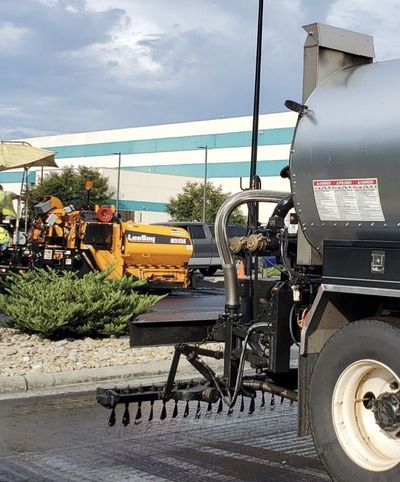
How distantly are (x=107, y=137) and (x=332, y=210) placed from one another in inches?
3254

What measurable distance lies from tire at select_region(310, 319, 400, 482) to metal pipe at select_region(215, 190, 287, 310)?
3.67 feet

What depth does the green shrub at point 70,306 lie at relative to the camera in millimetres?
9672

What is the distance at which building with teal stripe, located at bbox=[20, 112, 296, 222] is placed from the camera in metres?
68.2

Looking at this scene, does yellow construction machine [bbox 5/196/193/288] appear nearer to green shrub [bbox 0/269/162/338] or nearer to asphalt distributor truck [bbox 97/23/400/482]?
green shrub [bbox 0/269/162/338]

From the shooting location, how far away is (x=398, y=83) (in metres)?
4.21

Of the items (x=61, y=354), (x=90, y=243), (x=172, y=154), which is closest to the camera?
(x=61, y=354)

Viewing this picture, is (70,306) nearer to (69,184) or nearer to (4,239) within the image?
(4,239)

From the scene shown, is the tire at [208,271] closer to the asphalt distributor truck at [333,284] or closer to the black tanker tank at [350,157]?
the asphalt distributor truck at [333,284]

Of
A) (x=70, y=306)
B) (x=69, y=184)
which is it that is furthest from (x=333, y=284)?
(x=69, y=184)

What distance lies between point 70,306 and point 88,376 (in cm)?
129

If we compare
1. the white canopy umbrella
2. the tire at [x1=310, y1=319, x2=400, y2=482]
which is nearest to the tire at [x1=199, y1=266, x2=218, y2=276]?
the white canopy umbrella

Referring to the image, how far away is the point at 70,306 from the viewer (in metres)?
9.63

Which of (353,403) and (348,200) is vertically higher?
(348,200)

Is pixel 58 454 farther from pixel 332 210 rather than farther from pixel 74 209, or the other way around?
pixel 74 209
